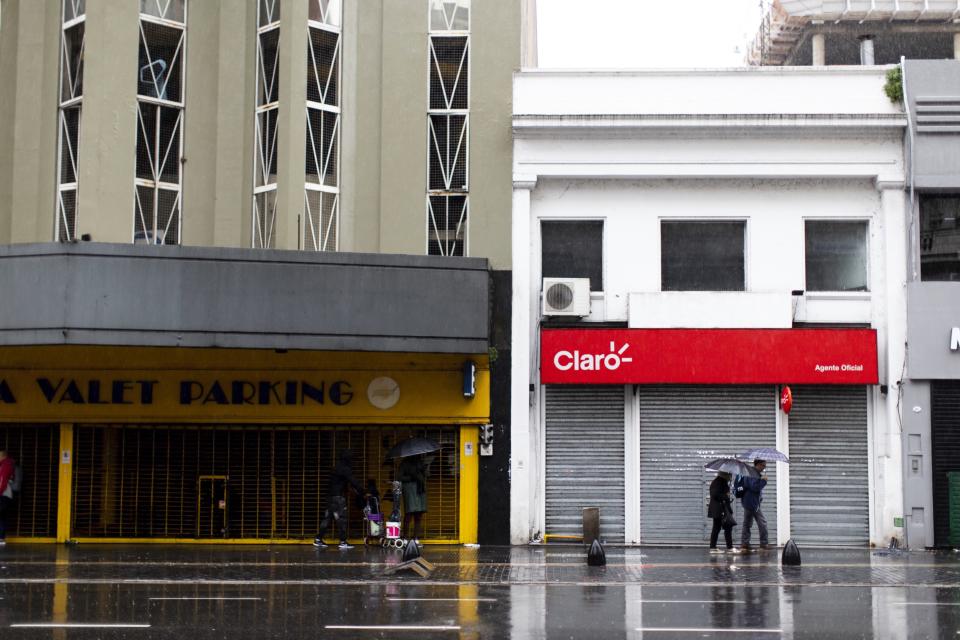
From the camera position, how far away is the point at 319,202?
23422 millimetres

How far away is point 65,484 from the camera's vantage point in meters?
23.3

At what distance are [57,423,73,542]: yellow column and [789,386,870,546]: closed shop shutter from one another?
13.7 meters

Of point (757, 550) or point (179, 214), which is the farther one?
point (179, 214)

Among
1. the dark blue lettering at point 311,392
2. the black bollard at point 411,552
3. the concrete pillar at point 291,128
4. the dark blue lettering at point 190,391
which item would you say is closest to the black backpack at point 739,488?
the black bollard at point 411,552

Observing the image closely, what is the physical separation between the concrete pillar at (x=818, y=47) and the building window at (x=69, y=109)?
42366 mm

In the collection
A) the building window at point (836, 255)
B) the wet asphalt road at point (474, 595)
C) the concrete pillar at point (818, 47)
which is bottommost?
the wet asphalt road at point (474, 595)

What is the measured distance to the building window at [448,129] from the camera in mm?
23797

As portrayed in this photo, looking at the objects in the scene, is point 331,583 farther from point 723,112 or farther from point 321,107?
point 723,112

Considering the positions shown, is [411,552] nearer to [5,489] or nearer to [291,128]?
[291,128]

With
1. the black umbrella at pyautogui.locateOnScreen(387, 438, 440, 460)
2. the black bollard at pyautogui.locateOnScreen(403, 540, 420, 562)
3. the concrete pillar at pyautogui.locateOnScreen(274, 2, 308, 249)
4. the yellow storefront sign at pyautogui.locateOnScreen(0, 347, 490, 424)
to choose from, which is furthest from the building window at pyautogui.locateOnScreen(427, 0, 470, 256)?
the black bollard at pyautogui.locateOnScreen(403, 540, 420, 562)

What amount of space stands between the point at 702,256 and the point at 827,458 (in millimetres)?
4509

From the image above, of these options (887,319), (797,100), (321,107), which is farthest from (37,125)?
(887,319)

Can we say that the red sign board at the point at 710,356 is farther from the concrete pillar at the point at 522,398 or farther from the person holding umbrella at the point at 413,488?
the person holding umbrella at the point at 413,488

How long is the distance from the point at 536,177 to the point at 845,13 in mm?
41094
